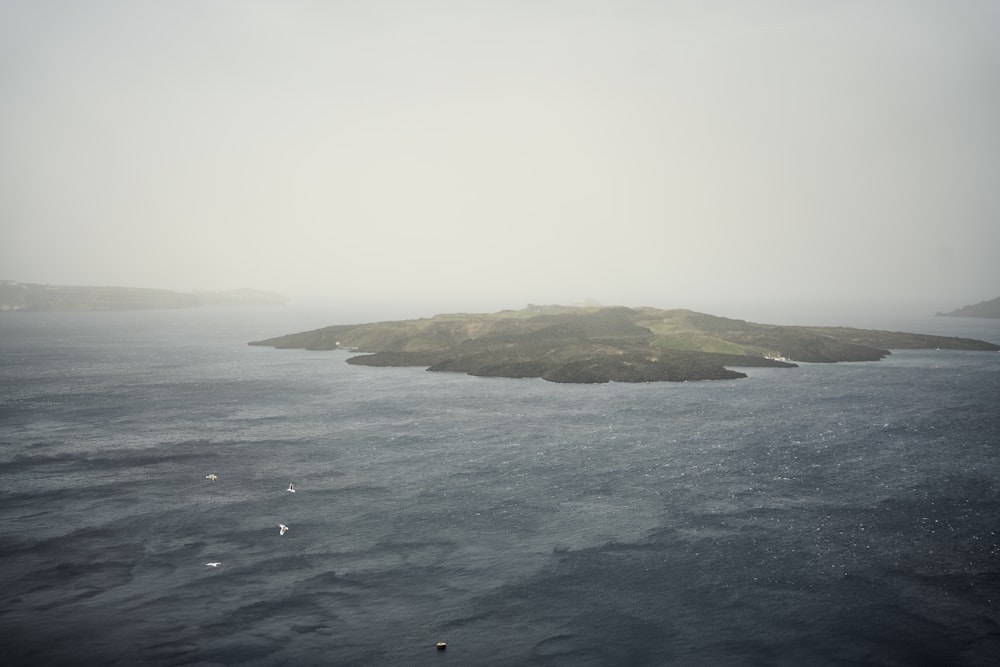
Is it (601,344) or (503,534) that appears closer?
(503,534)

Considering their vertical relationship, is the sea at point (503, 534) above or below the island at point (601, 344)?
below

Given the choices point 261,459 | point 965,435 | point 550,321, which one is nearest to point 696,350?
point 550,321

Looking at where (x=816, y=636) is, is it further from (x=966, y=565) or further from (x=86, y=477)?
(x=86, y=477)

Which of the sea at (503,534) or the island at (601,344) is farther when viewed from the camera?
the island at (601,344)

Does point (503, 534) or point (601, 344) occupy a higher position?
point (601, 344)
